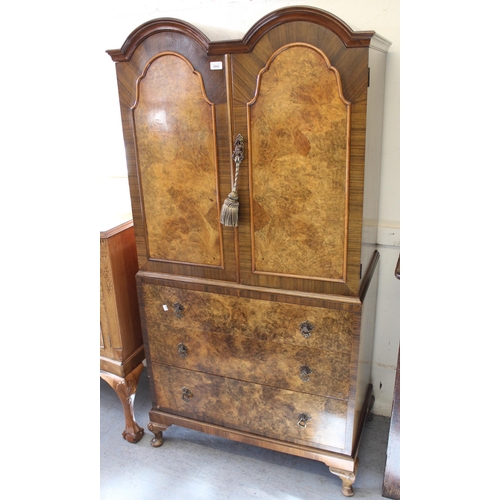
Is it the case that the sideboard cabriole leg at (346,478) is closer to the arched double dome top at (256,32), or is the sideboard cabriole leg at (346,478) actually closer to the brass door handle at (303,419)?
the brass door handle at (303,419)

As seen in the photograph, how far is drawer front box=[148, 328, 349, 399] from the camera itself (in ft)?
5.14

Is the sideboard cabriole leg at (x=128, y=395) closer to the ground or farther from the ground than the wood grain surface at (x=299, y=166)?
closer to the ground

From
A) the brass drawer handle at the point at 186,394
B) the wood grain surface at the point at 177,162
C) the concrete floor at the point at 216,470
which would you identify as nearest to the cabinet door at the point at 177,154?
the wood grain surface at the point at 177,162

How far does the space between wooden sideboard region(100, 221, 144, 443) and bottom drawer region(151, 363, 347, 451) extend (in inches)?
6.4

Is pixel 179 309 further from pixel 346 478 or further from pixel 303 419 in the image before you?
pixel 346 478

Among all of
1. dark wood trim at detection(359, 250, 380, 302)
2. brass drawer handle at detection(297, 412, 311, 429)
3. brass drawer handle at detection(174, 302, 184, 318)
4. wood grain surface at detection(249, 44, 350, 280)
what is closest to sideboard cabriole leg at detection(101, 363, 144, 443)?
brass drawer handle at detection(174, 302, 184, 318)

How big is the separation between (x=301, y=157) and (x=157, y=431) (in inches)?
54.9

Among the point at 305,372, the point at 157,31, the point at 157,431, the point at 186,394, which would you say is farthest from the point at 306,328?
the point at 157,31

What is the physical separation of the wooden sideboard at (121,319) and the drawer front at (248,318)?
0.15 meters

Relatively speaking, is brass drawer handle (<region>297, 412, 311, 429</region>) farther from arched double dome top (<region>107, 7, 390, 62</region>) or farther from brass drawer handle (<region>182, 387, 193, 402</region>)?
arched double dome top (<region>107, 7, 390, 62</region>)

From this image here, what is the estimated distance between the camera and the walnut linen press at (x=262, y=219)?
1.29 m
